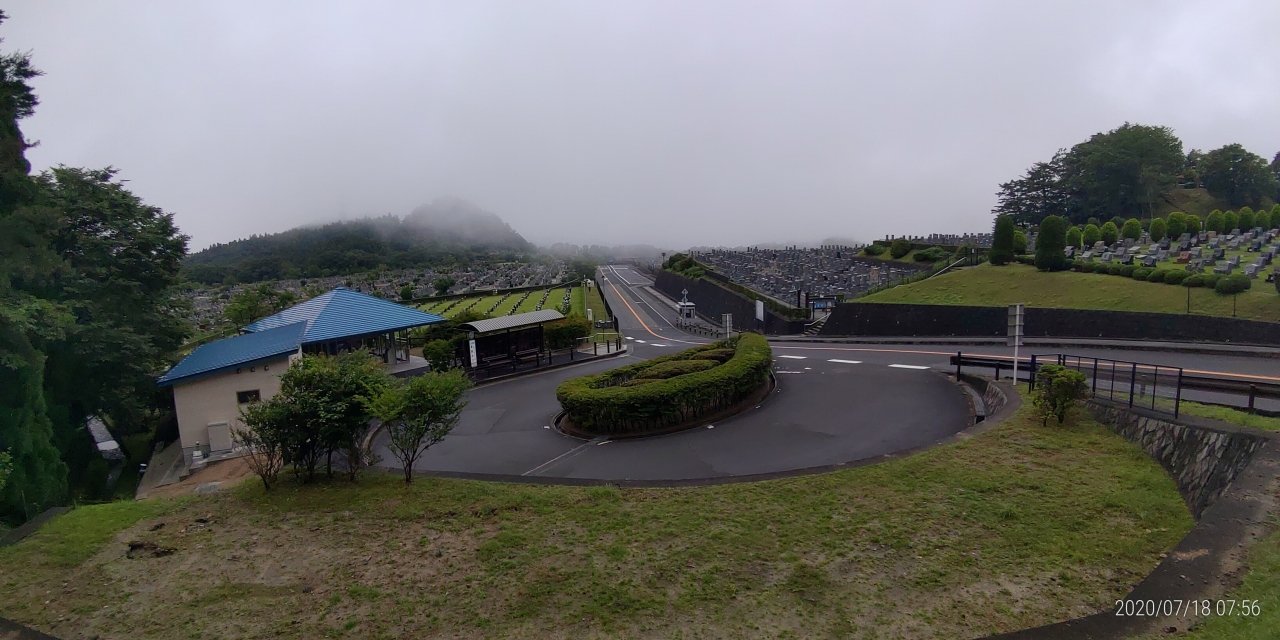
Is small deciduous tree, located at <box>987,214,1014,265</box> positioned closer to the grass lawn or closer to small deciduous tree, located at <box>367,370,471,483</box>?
the grass lawn

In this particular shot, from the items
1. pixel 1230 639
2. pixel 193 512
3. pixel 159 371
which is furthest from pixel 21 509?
pixel 1230 639

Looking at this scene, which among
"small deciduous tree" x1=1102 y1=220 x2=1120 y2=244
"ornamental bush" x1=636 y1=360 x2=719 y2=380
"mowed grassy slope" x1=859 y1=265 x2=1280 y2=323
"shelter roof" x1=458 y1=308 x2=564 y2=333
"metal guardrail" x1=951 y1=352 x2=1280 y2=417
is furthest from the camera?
"small deciduous tree" x1=1102 y1=220 x2=1120 y2=244

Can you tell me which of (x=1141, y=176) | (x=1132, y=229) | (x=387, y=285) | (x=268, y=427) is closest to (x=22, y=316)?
(x=268, y=427)

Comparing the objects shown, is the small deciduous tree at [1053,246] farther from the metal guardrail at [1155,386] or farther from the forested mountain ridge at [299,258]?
the forested mountain ridge at [299,258]

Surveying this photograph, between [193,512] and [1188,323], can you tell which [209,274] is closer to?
[193,512]

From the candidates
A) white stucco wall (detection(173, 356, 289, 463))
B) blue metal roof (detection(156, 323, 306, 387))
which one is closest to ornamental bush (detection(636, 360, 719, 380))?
white stucco wall (detection(173, 356, 289, 463))

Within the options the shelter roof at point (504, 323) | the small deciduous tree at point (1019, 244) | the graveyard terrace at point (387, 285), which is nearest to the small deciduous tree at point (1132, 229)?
the small deciduous tree at point (1019, 244)
